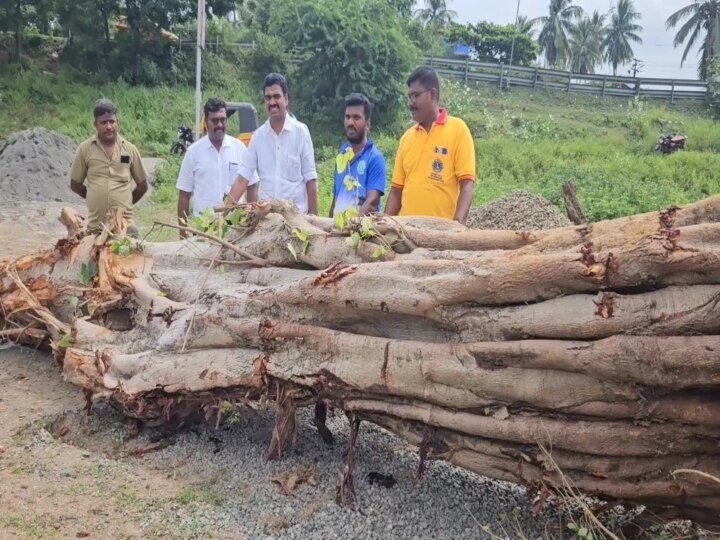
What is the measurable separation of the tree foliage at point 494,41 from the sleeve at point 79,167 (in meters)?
41.8

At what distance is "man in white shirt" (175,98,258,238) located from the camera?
19.7ft

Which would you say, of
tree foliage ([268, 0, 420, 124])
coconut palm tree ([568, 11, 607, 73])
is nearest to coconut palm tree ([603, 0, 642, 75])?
coconut palm tree ([568, 11, 607, 73])

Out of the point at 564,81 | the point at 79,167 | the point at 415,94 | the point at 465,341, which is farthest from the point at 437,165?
the point at 564,81

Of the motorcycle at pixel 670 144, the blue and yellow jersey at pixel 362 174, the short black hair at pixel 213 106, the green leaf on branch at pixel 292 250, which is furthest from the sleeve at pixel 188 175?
the motorcycle at pixel 670 144

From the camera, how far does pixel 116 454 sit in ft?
13.1

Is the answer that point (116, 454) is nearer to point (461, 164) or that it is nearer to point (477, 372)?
point (477, 372)

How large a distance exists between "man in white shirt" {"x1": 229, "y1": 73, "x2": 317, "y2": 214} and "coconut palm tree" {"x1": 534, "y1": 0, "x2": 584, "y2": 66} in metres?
59.1

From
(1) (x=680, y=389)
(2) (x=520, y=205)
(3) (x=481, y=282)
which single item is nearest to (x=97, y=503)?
(3) (x=481, y=282)

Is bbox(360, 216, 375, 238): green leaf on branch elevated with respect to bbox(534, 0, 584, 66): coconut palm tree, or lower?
lower

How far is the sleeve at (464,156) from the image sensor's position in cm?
459

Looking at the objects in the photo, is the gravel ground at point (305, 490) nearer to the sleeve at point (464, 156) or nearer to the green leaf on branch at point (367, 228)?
the green leaf on branch at point (367, 228)

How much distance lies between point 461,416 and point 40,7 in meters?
26.7

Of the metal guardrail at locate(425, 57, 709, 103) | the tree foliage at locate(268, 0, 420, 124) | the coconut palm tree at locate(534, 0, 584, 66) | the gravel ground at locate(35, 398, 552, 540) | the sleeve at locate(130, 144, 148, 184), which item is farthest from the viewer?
the coconut palm tree at locate(534, 0, 584, 66)

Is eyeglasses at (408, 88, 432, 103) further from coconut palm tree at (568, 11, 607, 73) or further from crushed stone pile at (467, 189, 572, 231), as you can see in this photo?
coconut palm tree at (568, 11, 607, 73)
